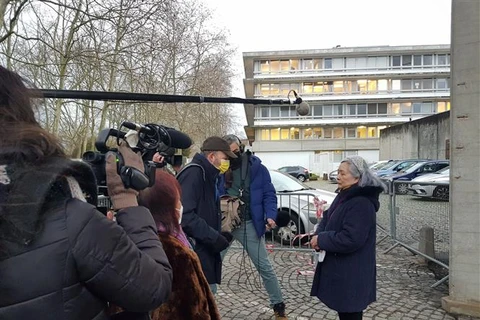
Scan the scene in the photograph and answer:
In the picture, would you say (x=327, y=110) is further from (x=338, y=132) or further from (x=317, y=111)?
(x=338, y=132)

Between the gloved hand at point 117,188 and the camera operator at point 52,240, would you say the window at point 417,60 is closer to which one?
the gloved hand at point 117,188

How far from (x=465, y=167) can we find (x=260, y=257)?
2.48 meters

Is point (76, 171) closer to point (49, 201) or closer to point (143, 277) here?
point (49, 201)

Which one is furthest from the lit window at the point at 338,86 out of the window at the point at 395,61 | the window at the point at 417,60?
the window at the point at 417,60

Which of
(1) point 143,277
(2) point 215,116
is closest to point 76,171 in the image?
(1) point 143,277

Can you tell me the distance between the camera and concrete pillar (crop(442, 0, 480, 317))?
13.5 ft

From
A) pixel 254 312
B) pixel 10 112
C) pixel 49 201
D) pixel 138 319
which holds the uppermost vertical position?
pixel 10 112

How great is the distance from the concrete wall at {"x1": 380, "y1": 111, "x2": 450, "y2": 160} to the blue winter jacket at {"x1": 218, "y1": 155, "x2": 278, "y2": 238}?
2337 centimetres

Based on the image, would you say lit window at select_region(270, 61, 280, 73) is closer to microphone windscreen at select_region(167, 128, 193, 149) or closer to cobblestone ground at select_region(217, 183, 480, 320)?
cobblestone ground at select_region(217, 183, 480, 320)

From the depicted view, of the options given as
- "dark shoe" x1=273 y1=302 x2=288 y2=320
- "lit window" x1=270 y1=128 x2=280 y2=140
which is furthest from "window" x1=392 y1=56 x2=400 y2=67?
"dark shoe" x1=273 y1=302 x2=288 y2=320

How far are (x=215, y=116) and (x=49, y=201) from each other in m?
38.2

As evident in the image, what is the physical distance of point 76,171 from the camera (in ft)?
4.12

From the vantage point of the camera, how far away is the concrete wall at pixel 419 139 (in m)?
27.3

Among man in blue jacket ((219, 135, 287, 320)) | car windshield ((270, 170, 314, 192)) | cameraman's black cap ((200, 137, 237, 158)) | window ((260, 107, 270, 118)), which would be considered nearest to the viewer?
cameraman's black cap ((200, 137, 237, 158))
